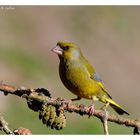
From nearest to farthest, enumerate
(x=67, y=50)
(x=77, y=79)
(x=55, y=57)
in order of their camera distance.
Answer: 1. (x=67, y=50)
2. (x=77, y=79)
3. (x=55, y=57)

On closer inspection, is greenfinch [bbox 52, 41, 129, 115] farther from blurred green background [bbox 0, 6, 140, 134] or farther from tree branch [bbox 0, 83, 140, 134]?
tree branch [bbox 0, 83, 140, 134]

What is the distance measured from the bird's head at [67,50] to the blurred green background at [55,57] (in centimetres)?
26

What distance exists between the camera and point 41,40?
194 cm

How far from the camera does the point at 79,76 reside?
1.44 metres

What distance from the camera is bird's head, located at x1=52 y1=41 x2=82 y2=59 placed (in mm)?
1207

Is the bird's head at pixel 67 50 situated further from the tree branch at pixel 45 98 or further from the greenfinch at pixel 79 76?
the tree branch at pixel 45 98

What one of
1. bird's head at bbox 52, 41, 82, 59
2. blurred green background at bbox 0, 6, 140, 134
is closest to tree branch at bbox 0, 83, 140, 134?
bird's head at bbox 52, 41, 82, 59

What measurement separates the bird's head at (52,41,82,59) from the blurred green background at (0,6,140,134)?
26 cm

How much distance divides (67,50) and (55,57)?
62 cm

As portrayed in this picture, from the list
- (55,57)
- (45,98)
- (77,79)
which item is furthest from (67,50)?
(55,57)

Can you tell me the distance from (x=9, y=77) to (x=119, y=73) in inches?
17.8

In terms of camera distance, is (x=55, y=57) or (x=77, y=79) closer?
(x=77, y=79)

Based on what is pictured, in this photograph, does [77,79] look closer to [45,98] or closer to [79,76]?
[79,76]
